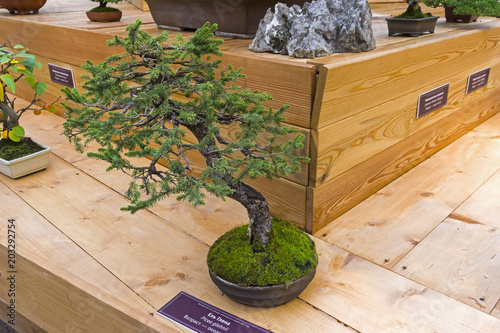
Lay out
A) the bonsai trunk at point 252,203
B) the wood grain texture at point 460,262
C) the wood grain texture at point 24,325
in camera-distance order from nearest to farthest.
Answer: the bonsai trunk at point 252,203, the wood grain texture at point 460,262, the wood grain texture at point 24,325

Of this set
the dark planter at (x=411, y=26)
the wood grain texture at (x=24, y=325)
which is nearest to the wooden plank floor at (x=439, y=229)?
the dark planter at (x=411, y=26)

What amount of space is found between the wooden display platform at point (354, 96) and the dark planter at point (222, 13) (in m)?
0.08

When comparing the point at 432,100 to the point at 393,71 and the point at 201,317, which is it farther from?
the point at 201,317

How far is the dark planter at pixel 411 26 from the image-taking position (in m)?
1.74

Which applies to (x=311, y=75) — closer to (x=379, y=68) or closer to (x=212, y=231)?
(x=379, y=68)

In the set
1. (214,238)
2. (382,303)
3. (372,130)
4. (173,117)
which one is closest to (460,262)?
(382,303)

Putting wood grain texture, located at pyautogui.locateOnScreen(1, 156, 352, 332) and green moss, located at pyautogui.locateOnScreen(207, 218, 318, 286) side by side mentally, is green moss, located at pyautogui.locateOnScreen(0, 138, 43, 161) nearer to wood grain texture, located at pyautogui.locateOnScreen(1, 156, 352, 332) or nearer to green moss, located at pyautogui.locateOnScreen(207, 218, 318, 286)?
wood grain texture, located at pyautogui.locateOnScreen(1, 156, 352, 332)

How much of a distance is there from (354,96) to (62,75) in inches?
61.0

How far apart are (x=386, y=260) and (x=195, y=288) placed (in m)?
0.56

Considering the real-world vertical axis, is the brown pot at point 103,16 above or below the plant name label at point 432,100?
above

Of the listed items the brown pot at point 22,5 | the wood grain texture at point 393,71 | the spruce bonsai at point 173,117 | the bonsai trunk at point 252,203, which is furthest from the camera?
the brown pot at point 22,5

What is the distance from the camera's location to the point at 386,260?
4.29 feet

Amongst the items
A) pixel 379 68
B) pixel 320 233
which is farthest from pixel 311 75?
pixel 320 233

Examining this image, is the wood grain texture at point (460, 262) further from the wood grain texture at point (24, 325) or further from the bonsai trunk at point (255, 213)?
the wood grain texture at point (24, 325)
